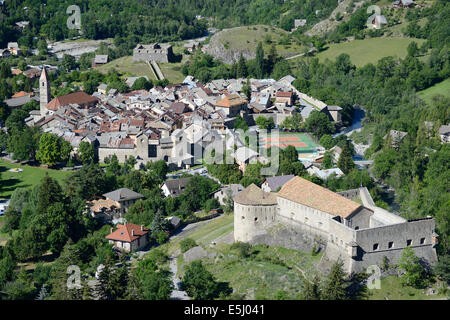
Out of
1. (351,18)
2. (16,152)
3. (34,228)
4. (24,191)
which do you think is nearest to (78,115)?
(16,152)

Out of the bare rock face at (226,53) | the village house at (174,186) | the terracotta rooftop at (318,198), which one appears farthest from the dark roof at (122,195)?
the bare rock face at (226,53)

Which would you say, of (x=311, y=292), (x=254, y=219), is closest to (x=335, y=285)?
(x=311, y=292)

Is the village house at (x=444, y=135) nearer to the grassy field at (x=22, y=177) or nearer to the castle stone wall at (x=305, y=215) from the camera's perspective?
the castle stone wall at (x=305, y=215)

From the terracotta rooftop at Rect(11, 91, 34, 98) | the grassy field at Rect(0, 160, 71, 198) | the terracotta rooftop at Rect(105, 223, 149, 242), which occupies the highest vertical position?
the terracotta rooftop at Rect(105, 223, 149, 242)

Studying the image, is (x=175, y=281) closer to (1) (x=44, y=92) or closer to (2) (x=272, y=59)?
(1) (x=44, y=92)

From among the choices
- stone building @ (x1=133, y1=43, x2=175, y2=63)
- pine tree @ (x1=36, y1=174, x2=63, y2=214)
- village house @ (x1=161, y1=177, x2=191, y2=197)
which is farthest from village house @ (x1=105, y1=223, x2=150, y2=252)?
stone building @ (x1=133, y1=43, x2=175, y2=63)

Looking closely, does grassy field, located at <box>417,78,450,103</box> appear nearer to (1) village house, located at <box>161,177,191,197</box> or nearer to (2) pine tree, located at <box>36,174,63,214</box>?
(1) village house, located at <box>161,177,191,197</box>
